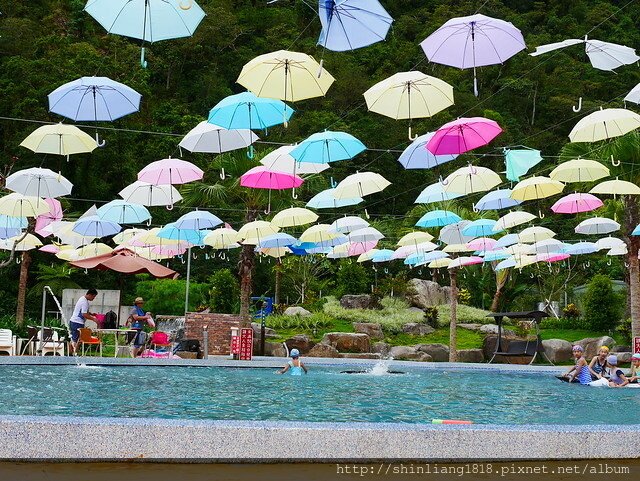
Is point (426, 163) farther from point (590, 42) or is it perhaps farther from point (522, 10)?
point (522, 10)

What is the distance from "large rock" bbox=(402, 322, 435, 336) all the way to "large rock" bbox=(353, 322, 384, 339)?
1227 millimetres

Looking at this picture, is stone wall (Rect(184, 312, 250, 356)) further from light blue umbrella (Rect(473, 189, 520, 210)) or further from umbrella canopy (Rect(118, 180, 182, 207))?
light blue umbrella (Rect(473, 189, 520, 210))

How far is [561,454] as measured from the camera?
6406mm

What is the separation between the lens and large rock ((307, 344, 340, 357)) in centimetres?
2247

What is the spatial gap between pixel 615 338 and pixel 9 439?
77.2 feet

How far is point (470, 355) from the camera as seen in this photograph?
Result: 23.9 m

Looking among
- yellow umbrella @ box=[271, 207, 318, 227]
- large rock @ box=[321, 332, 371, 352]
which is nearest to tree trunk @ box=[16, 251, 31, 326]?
yellow umbrella @ box=[271, 207, 318, 227]

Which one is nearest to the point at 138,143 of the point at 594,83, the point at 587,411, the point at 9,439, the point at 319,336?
the point at 319,336

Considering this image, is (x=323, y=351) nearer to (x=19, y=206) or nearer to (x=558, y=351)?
(x=558, y=351)

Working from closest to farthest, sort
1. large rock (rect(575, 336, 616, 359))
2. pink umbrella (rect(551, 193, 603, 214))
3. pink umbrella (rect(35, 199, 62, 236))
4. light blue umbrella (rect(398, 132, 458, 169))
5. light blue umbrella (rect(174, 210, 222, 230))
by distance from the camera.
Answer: light blue umbrella (rect(398, 132, 458, 169))
pink umbrella (rect(551, 193, 603, 214))
pink umbrella (rect(35, 199, 62, 236))
light blue umbrella (rect(174, 210, 222, 230))
large rock (rect(575, 336, 616, 359))

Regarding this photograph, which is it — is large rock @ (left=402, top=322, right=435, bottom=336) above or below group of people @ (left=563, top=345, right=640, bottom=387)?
above

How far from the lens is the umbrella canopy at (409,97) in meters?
13.5

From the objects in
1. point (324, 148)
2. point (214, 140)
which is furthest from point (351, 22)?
point (214, 140)

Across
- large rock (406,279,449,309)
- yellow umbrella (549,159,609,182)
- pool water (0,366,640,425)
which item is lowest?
pool water (0,366,640,425)
